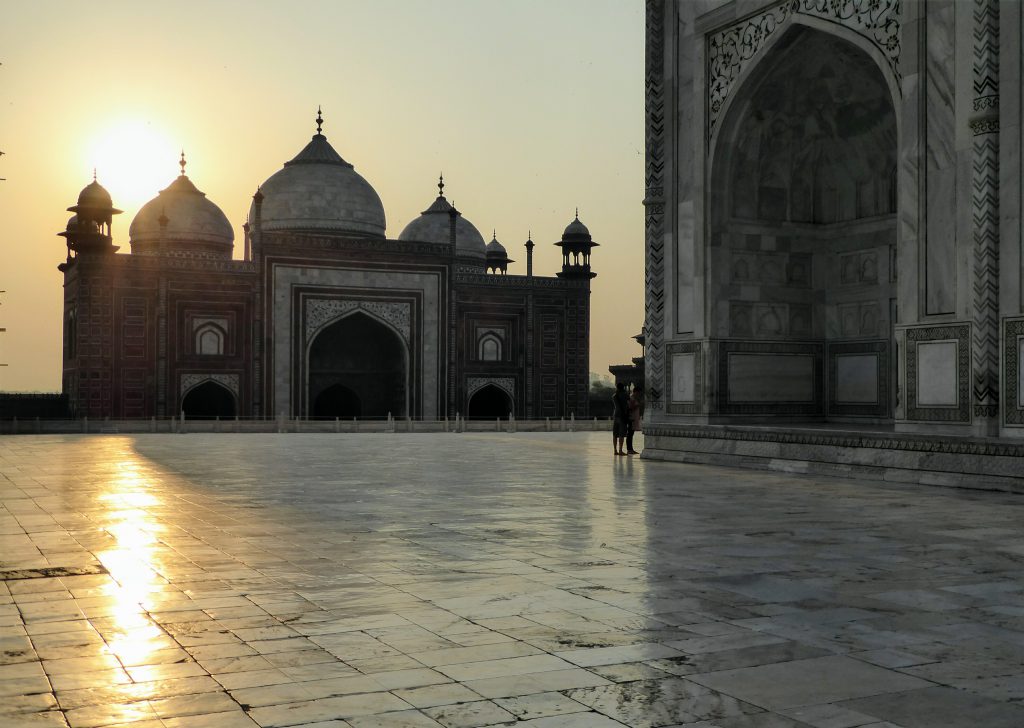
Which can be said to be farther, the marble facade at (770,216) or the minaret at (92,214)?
the minaret at (92,214)

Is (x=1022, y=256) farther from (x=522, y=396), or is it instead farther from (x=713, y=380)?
(x=522, y=396)

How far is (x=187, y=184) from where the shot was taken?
36.9m

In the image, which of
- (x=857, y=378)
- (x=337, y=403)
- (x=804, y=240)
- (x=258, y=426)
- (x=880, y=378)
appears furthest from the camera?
(x=337, y=403)

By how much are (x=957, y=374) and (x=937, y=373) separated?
0.68 ft

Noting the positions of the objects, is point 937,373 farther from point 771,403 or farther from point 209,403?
point 209,403

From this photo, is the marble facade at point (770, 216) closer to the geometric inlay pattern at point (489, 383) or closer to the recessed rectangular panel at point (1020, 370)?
the recessed rectangular panel at point (1020, 370)

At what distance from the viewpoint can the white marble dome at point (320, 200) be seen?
3472 centimetres

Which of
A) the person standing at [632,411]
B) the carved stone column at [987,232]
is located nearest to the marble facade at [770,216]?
the person standing at [632,411]

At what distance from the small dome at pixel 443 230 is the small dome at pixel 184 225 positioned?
24.4 feet

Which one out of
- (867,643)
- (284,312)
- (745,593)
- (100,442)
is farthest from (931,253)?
(284,312)

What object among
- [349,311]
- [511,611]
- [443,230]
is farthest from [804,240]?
[443,230]

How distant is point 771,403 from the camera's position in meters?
13.0

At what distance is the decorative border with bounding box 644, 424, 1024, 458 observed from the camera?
910 cm

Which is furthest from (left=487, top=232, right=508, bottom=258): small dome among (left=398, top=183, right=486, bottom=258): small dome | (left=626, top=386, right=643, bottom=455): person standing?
(left=626, top=386, right=643, bottom=455): person standing
